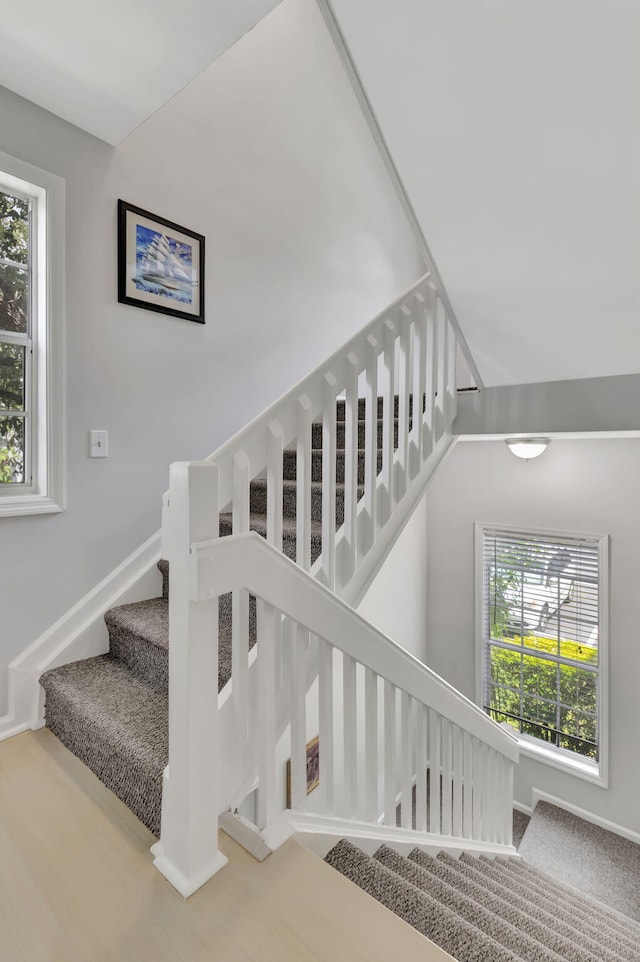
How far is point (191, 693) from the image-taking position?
982 mm

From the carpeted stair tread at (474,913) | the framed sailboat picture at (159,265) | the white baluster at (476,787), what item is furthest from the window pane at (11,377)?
the white baluster at (476,787)

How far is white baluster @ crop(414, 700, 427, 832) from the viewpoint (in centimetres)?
171

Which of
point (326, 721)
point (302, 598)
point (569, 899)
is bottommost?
point (569, 899)

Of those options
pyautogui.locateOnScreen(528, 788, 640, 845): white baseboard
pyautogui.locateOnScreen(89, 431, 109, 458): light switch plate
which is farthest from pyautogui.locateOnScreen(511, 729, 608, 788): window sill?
pyautogui.locateOnScreen(89, 431, 109, 458): light switch plate

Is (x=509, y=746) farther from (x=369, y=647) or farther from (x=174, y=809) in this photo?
(x=174, y=809)

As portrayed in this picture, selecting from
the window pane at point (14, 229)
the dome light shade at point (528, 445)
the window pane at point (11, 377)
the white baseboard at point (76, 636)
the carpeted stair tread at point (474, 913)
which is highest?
the window pane at point (14, 229)

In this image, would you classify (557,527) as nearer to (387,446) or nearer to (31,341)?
(387,446)

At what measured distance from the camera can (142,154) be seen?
81.0 inches

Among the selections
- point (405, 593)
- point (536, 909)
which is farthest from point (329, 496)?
point (405, 593)

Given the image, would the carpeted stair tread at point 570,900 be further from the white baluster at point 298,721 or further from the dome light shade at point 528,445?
the dome light shade at point 528,445

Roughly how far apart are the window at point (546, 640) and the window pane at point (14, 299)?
143 inches

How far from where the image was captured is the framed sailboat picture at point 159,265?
1992 mm

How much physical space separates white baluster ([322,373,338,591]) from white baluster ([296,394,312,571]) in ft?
0.33

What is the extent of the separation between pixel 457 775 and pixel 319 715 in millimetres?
1188
